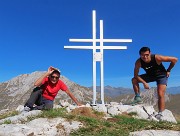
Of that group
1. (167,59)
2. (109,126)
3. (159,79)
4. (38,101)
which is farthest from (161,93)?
(38,101)

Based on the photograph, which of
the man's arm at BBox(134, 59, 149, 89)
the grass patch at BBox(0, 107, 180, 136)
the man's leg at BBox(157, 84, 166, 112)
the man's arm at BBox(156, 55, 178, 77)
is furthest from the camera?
the man's leg at BBox(157, 84, 166, 112)

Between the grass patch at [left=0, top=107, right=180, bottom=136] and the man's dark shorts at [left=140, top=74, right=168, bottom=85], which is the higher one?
the man's dark shorts at [left=140, top=74, right=168, bottom=85]

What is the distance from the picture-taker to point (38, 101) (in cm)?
1459

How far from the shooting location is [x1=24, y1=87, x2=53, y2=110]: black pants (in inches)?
563

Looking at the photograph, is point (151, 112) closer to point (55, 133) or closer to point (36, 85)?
point (36, 85)

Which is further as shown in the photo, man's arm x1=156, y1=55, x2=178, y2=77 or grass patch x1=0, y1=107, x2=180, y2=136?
man's arm x1=156, y1=55, x2=178, y2=77

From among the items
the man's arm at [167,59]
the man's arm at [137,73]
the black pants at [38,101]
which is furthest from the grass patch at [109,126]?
the man's arm at [167,59]

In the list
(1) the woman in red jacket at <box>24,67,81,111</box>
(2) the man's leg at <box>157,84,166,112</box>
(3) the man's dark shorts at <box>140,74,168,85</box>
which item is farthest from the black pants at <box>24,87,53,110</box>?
(2) the man's leg at <box>157,84,166,112</box>

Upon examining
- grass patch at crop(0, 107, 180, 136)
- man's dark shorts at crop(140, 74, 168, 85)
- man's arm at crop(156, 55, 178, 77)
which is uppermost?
man's arm at crop(156, 55, 178, 77)

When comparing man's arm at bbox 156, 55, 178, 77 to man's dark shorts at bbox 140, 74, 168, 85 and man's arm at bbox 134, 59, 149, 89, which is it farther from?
man's arm at bbox 134, 59, 149, 89

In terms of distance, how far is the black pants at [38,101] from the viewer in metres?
14.3

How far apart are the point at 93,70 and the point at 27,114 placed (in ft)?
31.1

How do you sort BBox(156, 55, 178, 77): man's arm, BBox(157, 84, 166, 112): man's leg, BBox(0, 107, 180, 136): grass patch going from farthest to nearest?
BBox(157, 84, 166, 112): man's leg
BBox(156, 55, 178, 77): man's arm
BBox(0, 107, 180, 136): grass patch

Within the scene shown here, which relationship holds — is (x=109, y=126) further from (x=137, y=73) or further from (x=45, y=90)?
(x=45, y=90)
